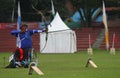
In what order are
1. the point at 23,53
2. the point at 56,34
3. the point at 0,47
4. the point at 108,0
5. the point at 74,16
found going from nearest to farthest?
the point at 23,53, the point at 56,34, the point at 0,47, the point at 108,0, the point at 74,16

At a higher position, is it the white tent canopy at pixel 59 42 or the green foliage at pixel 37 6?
the green foliage at pixel 37 6

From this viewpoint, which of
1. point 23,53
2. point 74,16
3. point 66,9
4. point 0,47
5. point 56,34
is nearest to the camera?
point 23,53

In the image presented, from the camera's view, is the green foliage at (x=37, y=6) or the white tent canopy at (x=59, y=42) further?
the green foliage at (x=37, y=6)

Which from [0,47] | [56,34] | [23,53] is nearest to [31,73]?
[23,53]

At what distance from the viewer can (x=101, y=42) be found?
5569cm

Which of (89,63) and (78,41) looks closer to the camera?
(89,63)

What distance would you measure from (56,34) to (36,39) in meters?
8.87

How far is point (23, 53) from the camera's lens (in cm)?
2172

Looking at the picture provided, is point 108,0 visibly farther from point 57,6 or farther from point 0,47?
point 0,47

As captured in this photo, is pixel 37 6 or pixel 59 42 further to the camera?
pixel 37 6

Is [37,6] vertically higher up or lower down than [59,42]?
higher up

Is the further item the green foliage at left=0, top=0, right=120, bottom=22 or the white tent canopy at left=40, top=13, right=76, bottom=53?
the green foliage at left=0, top=0, right=120, bottom=22

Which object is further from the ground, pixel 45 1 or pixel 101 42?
pixel 45 1

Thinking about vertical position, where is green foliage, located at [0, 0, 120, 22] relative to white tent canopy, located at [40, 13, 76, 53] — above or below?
above
